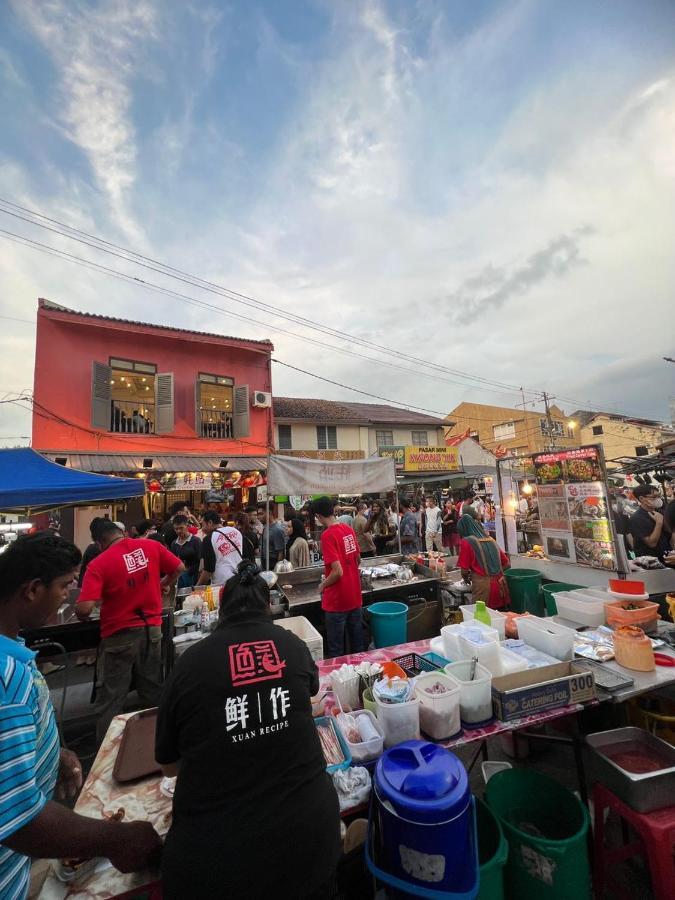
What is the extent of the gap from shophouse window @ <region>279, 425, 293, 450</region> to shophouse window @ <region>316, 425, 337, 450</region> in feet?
5.26

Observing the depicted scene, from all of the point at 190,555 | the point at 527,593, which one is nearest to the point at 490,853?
the point at 527,593

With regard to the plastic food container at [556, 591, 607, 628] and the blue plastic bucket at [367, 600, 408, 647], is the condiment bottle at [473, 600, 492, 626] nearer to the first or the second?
the plastic food container at [556, 591, 607, 628]

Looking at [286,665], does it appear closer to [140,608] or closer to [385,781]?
[385,781]

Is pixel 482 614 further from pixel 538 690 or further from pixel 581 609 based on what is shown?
pixel 581 609

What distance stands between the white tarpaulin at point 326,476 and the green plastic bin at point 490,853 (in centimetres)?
457

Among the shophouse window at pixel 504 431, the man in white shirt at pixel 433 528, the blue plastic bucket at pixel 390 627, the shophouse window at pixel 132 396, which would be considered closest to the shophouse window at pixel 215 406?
the shophouse window at pixel 132 396

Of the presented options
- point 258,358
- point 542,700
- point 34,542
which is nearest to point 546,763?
point 542,700

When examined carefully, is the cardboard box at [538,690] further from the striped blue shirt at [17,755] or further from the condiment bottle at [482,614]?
the striped blue shirt at [17,755]

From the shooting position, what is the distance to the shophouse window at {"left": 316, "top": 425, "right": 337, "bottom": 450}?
2102 centimetres

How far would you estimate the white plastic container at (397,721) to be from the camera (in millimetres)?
2191

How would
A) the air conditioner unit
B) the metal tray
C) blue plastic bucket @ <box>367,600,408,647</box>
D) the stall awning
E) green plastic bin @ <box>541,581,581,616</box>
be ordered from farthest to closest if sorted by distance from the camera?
the air conditioner unit
the stall awning
green plastic bin @ <box>541,581,581,616</box>
blue plastic bucket @ <box>367,600,408,647</box>
the metal tray

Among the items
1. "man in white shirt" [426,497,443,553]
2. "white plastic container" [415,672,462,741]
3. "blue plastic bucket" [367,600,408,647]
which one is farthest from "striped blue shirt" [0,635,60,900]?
"man in white shirt" [426,497,443,553]

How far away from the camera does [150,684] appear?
395 centimetres

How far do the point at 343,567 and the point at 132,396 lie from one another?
12913 millimetres
